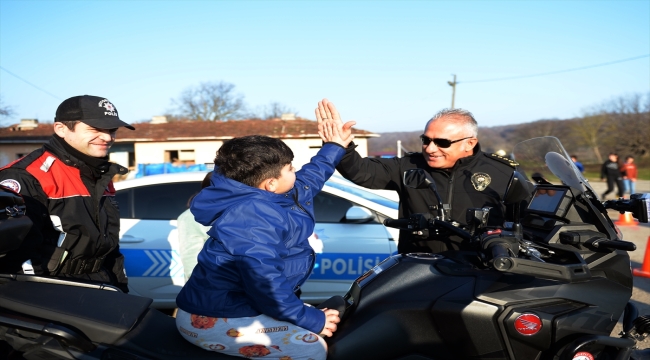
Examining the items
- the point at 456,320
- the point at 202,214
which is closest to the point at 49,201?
the point at 202,214

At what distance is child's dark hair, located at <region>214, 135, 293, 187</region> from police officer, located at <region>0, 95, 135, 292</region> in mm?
943

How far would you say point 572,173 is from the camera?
2508mm

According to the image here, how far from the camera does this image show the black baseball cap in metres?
2.74

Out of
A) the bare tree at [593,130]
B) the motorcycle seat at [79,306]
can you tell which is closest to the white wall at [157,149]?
the motorcycle seat at [79,306]

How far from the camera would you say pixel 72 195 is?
2625 millimetres

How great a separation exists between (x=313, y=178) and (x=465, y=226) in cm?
73

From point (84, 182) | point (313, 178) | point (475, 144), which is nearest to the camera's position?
point (313, 178)

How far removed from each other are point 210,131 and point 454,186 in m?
29.6

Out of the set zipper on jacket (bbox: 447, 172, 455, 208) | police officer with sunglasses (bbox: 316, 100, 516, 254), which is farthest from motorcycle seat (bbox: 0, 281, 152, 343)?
zipper on jacket (bbox: 447, 172, 455, 208)

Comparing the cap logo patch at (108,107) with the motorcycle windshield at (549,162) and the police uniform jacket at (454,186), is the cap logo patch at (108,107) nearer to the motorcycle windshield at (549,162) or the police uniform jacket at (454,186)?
the police uniform jacket at (454,186)

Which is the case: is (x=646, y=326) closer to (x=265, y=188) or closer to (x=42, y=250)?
(x=265, y=188)

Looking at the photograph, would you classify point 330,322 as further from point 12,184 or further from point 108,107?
point 108,107

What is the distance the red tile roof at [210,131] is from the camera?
29389 millimetres

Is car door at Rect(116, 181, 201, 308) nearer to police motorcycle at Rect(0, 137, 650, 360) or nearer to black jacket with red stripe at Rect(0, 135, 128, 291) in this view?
black jacket with red stripe at Rect(0, 135, 128, 291)
